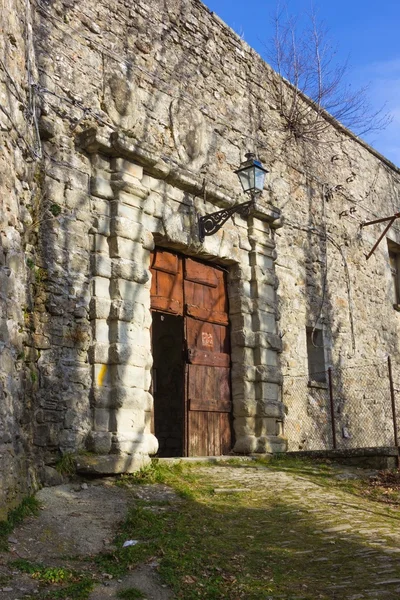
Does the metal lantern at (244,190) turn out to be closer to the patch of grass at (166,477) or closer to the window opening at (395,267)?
the patch of grass at (166,477)

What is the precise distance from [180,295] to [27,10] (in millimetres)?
3255

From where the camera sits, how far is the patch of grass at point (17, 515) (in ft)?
12.8

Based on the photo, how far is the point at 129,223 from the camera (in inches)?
258

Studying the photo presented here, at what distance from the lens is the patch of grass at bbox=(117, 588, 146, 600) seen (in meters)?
3.45

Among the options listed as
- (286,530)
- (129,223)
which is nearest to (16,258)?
(129,223)

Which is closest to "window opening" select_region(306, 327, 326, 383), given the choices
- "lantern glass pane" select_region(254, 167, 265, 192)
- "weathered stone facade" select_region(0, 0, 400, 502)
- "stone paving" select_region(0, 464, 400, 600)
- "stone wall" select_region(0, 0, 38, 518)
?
"weathered stone facade" select_region(0, 0, 400, 502)

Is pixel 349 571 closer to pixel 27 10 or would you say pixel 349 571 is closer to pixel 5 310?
pixel 5 310

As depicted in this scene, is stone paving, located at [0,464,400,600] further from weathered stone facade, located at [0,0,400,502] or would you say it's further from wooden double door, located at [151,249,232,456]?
wooden double door, located at [151,249,232,456]

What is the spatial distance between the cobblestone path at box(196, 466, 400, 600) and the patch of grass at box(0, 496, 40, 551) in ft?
5.09

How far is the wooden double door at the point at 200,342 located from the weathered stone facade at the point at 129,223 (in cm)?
17

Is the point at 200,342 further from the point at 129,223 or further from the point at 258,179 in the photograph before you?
the point at 258,179

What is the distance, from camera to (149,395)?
6438 millimetres

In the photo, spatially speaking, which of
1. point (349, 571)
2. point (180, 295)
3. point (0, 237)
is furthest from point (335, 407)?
point (0, 237)

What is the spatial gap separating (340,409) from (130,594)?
20.8 ft
